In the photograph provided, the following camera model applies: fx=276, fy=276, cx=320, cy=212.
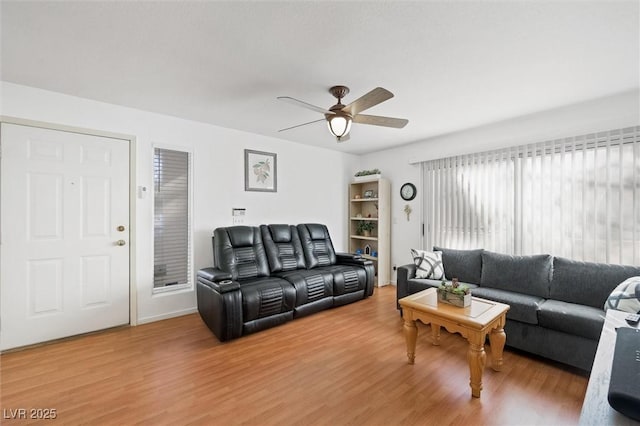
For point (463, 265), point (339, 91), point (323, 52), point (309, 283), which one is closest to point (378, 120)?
point (339, 91)

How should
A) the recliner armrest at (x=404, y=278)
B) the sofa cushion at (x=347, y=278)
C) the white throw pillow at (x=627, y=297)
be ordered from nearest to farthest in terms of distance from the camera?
the white throw pillow at (x=627, y=297), the recliner armrest at (x=404, y=278), the sofa cushion at (x=347, y=278)

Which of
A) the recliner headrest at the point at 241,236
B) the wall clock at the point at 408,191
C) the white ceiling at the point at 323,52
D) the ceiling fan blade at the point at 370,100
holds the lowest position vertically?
the recliner headrest at the point at 241,236

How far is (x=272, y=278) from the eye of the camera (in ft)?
11.3

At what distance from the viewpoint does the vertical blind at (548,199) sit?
9.11 ft

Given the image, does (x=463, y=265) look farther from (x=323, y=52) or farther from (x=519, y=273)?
(x=323, y=52)

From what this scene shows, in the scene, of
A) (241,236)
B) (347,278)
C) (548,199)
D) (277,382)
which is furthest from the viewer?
(347,278)

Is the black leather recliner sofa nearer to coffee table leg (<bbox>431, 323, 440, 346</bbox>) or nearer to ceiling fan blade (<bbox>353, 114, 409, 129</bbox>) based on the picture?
coffee table leg (<bbox>431, 323, 440, 346</bbox>)

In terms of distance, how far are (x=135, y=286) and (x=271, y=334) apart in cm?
167

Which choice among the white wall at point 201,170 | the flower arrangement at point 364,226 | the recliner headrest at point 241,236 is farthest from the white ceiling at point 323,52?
the flower arrangement at point 364,226

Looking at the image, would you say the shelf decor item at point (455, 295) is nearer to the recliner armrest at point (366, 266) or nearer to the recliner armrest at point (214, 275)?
the recliner armrest at point (366, 266)

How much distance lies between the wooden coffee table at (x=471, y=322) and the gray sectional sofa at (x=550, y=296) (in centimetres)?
41

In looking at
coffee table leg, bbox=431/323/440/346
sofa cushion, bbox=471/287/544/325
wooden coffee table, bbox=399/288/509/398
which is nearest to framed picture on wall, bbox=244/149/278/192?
wooden coffee table, bbox=399/288/509/398

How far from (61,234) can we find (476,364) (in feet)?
12.8

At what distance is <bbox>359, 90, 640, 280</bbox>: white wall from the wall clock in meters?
0.07
